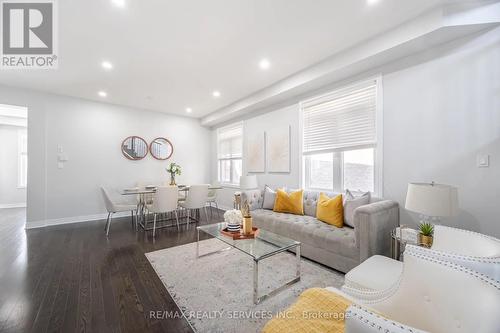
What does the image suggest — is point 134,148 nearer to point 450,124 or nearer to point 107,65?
point 107,65

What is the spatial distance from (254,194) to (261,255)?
1.95m

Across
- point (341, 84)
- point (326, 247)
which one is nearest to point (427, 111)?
point (341, 84)

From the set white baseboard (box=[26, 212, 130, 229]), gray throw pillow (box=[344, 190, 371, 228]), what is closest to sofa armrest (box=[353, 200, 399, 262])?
gray throw pillow (box=[344, 190, 371, 228])

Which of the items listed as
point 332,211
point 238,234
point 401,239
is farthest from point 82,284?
point 401,239

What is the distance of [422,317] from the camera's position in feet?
2.89

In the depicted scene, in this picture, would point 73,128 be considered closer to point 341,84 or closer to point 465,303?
point 341,84

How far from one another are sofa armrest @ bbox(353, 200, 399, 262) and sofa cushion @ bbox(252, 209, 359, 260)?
99mm

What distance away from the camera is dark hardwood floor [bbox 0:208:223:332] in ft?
5.26

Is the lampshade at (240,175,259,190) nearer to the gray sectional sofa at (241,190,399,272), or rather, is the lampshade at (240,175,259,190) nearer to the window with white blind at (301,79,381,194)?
the window with white blind at (301,79,381,194)

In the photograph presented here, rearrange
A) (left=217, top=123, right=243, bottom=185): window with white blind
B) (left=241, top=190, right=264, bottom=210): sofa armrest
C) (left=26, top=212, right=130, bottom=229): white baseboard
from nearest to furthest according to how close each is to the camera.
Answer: (left=241, top=190, right=264, bottom=210): sofa armrest
(left=26, top=212, right=130, bottom=229): white baseboard
(left=217, top=123, right=243, bottom=185): window with white blind

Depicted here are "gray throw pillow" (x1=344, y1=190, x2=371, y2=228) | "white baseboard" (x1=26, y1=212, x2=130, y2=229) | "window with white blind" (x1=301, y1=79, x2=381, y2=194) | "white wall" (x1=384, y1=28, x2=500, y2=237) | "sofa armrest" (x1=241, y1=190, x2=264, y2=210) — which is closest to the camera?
"white wall" (x1=384, y1=28, x2=500, y2=237)

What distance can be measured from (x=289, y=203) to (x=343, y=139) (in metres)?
1.35

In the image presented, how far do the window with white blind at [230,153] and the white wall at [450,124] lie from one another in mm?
3514

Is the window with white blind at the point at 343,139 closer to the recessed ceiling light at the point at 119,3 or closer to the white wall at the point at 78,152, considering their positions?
the recessed ceiling light at the point at 119,3
